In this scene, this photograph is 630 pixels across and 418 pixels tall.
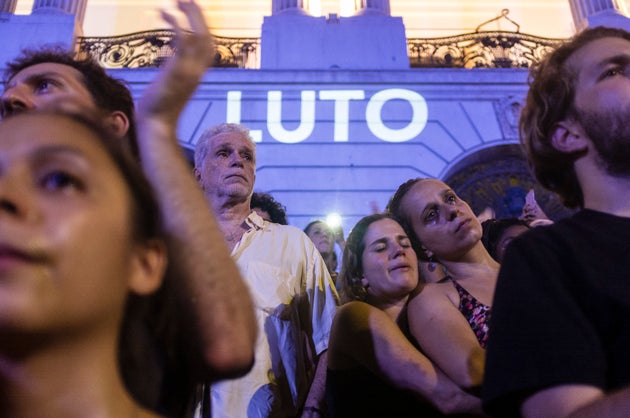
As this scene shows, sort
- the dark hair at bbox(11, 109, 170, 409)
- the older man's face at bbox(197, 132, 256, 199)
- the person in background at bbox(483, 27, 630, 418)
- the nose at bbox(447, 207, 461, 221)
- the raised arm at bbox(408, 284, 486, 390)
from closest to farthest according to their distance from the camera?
1. the dark hair at bbox(11, 109, 170, 409)
2. the person in background at bbox(483, 27, 630, 418)
3. the raised arm at bbox(408, 284, 486, 390)
4. the nose at bbox(447, 207, 461, 221)
5. the older man's face at bbox(197, 132, 256, 199)

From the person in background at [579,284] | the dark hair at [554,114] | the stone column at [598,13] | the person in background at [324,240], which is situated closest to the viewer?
the person in background at [579,284]

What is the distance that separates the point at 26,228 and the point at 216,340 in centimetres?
39

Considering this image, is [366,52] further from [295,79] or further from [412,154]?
[412,154]

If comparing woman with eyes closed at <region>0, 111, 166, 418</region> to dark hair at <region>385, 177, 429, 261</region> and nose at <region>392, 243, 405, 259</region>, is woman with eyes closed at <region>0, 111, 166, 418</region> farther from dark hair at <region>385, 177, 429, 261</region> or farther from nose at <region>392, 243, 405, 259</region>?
dark hair at <region>385, 177, 429, 261</region>

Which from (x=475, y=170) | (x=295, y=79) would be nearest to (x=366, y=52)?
(x=295, y=79)

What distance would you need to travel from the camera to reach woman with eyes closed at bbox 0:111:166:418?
881 millimetres

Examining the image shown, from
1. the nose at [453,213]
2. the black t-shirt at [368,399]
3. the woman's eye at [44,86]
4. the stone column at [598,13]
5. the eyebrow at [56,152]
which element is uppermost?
the stone column at [598,13]

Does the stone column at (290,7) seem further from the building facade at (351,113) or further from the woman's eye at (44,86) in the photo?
the woman's eye at (44,86)

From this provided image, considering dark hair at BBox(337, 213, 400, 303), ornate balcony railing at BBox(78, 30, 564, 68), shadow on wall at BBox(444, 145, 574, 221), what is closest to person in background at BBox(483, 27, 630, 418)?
dark hair at BBox(337, 213, 400, 303)

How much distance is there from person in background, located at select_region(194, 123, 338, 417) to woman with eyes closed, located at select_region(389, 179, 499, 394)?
0.60 m

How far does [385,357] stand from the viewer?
2.17 meters

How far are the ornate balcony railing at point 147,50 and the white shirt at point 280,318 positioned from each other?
27.9 feet

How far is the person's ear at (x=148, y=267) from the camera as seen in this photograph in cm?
108

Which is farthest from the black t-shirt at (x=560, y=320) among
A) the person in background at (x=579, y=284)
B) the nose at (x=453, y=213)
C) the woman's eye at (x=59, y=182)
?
the nose at (x=453, y=213)
